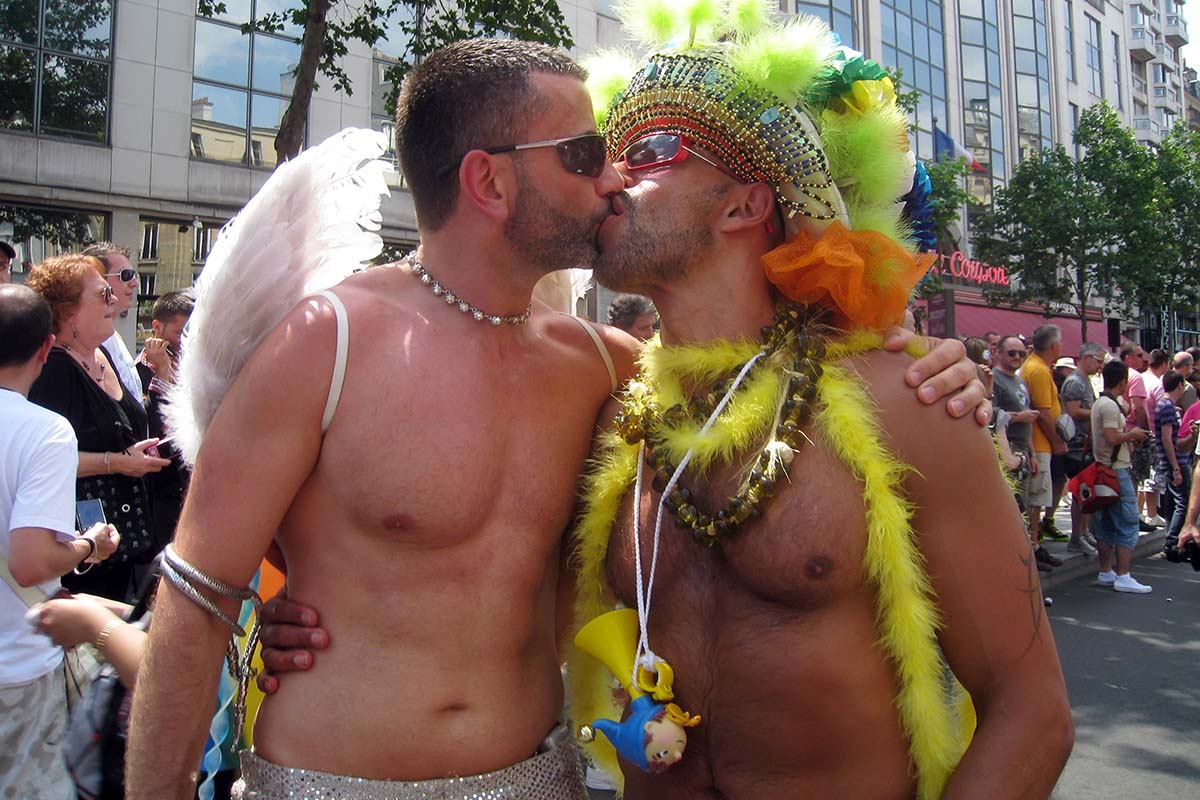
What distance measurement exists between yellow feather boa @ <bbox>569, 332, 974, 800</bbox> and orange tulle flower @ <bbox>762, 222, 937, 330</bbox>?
0.07 metres

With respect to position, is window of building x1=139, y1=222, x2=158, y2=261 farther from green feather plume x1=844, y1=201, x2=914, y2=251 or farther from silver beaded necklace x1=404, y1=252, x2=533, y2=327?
green feather plume x1=844, y1=201, x2=914, y2=251

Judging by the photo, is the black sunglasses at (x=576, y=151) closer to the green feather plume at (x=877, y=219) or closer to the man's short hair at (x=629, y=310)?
the green feather plume at (x=877, y=219)

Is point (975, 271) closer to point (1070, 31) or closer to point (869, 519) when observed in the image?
point (1070, 31)

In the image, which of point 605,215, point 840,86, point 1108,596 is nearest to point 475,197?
point 605,215

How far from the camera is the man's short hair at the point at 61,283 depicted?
409cm

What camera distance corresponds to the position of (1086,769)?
4.45m

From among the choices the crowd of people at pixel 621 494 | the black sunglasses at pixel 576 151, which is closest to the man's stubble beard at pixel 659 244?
the crowd of people at pixel 621 494

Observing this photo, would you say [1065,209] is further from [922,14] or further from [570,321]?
[570,321]

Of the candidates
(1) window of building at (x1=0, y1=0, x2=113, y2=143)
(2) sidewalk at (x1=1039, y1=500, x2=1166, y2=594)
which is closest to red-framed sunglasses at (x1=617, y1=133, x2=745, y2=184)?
(2) sidewalk at (x1=1039, y1=500, x2=1166, y2=594)

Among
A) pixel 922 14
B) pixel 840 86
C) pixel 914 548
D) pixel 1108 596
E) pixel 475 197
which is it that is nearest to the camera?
pixel 914 548

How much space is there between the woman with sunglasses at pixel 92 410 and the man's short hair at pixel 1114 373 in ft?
26.1

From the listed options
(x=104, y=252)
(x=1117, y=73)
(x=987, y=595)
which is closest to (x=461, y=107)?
(x=987, y=595)

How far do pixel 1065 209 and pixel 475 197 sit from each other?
28573mm

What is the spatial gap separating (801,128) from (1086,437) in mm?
7798
